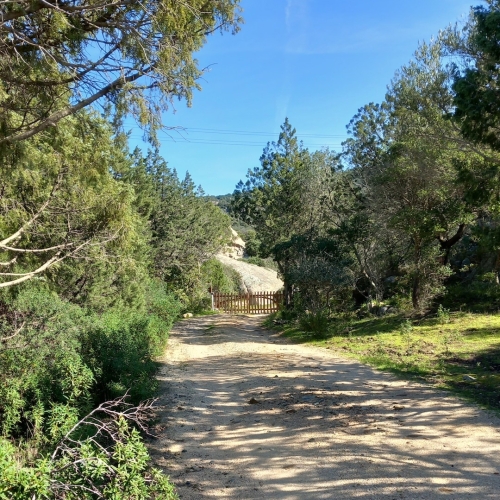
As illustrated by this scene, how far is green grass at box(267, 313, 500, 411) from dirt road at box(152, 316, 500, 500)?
27.8 inches

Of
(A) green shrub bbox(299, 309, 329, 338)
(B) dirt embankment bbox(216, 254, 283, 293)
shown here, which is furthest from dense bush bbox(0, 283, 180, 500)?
(B) dirt embankment bbox(216, 254, 283, 293)

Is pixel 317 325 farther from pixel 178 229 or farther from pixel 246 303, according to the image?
pixel 246 303

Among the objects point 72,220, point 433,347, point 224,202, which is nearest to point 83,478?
point 72,220

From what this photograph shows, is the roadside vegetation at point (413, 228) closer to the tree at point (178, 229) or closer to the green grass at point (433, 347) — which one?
the green grass at point (433, 347)

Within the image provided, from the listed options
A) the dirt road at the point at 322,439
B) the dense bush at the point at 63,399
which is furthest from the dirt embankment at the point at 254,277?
the dense bush at the point at 63,399

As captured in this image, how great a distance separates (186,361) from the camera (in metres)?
11.5

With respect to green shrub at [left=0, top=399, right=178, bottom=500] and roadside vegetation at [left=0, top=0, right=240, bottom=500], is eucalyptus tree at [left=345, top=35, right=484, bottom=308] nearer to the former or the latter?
roadside vegetation at [left=0, top=0, right=240, bottom=500]

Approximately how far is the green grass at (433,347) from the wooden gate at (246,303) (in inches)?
483

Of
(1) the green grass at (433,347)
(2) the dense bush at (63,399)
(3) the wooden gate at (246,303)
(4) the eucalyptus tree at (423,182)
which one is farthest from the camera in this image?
(3) the wooden gate at (246,303)

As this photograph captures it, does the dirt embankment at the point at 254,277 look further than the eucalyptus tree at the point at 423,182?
Yes

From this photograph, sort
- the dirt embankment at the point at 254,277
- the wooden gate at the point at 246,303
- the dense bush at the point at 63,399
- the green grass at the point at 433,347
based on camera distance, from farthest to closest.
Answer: the dirt embankment at the point at 254,277
the wooden gate at the point at 246,303
the green grass at the point at 433,347
the dense bush at the point at 63,399

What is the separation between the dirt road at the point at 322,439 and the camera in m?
4.08

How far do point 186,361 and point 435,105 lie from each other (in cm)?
1075

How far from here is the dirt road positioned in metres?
4.08
